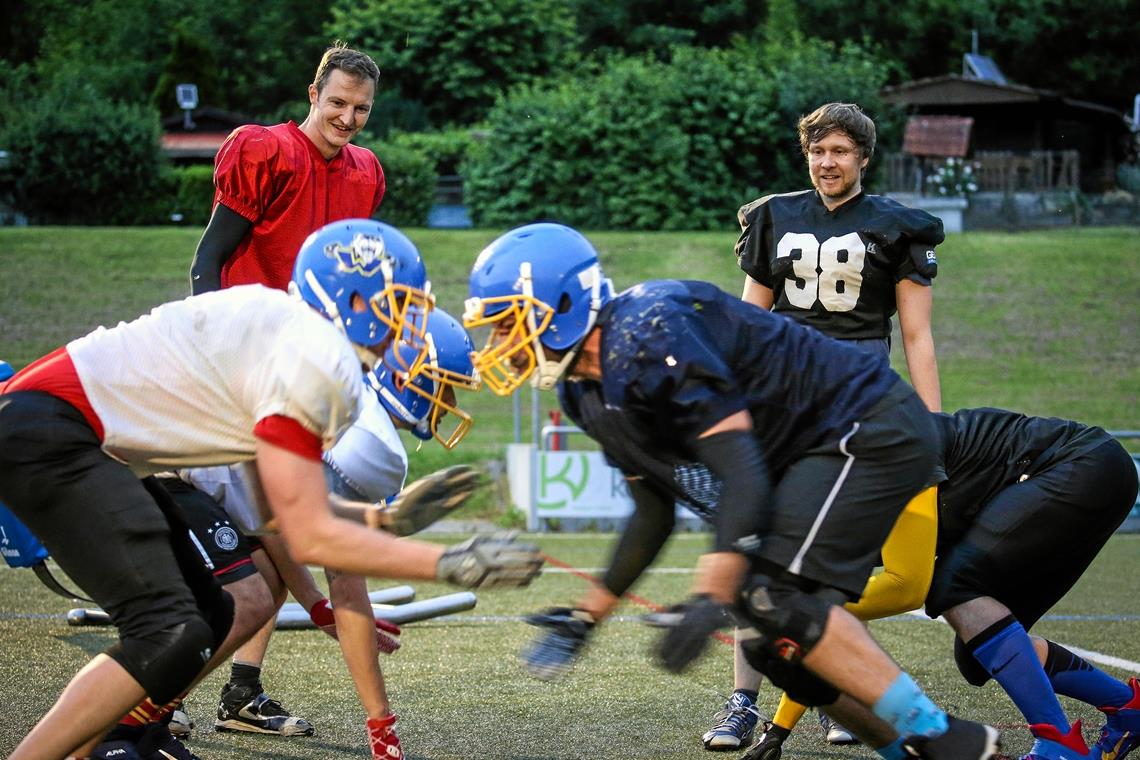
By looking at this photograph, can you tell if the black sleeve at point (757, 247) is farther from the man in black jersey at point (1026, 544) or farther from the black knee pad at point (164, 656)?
the black knee pad at point (164, 656)

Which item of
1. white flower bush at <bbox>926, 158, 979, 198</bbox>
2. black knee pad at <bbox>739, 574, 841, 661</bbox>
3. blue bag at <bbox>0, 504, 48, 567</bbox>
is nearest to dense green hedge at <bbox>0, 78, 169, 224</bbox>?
white flower bush at <bbox>926, 158, 979, 198</bbox>

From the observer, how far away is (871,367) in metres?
3.20

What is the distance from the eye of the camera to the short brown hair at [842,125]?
14.8ft

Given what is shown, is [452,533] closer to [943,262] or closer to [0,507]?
[0,507]

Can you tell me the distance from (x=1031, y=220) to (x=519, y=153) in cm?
1079

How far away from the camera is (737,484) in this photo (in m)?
2.79

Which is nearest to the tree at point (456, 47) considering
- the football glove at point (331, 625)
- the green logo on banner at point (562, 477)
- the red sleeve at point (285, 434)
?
the green logo on banner at point (562, 477)

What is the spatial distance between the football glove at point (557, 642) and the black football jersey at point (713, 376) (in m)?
0.37

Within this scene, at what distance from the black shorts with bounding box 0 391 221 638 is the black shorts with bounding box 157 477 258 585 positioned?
32.5 inches

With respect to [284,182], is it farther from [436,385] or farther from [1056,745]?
[1056,745]

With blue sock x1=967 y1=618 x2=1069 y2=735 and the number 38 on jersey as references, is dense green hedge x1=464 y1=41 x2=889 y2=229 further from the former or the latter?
blue sock x1=967 y1=618 x2=1069 y2=735

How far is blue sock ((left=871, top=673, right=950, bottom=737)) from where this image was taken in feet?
9.50

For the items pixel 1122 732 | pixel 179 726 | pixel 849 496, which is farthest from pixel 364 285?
pixel 1122 732

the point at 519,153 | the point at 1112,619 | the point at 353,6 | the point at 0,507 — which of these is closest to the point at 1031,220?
the point at 519,153
